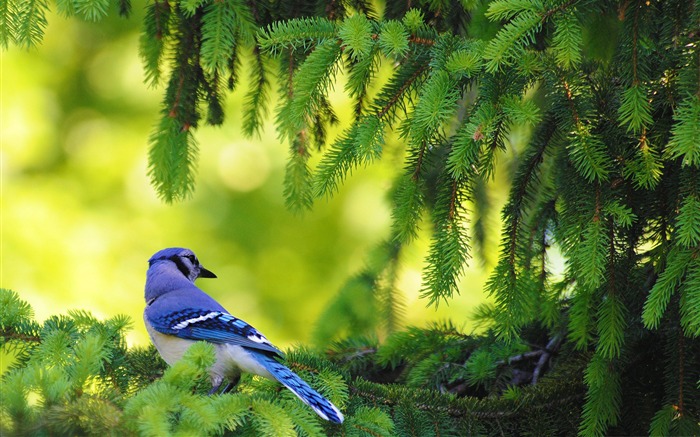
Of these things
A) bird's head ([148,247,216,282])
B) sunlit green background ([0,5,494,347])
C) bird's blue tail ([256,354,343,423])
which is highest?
sunlit green background ([0,5,494,347])

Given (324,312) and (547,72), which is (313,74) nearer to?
(547,72)

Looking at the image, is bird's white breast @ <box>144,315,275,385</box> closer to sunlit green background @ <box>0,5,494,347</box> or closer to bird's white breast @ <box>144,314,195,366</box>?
bird's white breast @ <box>144,314,195,366</box>

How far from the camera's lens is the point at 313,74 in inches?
86.4

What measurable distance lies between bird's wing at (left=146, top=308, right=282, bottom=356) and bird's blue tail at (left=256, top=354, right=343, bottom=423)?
0.56 feet

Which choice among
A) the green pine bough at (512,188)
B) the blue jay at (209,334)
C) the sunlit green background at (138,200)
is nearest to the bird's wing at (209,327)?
the blue jay at (209,334)

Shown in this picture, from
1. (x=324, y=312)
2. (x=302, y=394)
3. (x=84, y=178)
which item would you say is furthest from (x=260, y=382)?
(x=84, y=178)

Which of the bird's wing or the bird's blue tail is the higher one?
the bird's wing

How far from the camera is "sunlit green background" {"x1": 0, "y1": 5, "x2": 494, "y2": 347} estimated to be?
16.6 feet

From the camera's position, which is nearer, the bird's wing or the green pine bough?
the green pine bough

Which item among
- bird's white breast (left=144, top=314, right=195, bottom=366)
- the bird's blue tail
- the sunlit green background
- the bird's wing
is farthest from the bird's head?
the sunlit green background

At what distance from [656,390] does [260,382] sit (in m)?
1.17

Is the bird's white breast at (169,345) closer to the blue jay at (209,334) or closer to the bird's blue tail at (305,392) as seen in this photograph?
the blue jay at (209,334)

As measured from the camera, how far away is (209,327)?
260 cm

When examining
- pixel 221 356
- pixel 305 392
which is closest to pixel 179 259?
A: pixel 221 356
